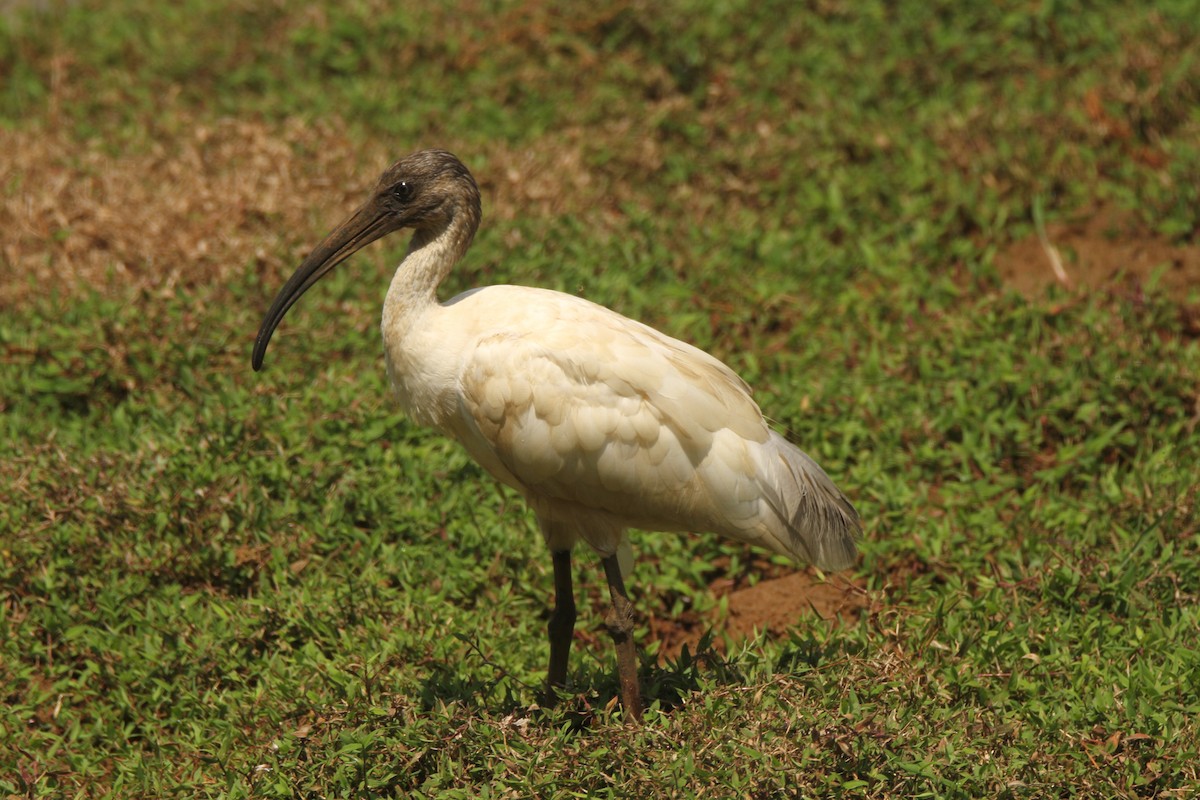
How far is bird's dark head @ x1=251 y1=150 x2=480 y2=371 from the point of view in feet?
13.5

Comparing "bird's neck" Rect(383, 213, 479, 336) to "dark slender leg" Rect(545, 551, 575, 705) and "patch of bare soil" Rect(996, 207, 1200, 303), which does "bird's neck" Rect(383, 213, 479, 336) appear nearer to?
"dark slender leg" Rect(545, 551, 575, 705)

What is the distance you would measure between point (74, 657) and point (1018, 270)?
4.46 metres

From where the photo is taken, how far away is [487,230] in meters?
6.32

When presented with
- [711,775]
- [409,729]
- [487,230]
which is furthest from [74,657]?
[487,230]

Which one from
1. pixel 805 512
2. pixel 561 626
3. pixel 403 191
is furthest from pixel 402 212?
pixel 805 512

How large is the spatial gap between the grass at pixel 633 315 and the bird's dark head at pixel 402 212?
994mm

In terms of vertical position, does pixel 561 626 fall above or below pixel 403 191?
below

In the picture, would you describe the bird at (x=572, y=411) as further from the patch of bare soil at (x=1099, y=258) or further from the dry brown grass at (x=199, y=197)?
the patch of bare soil at (x=1099, y=258)

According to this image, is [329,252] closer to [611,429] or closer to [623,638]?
[611,429]

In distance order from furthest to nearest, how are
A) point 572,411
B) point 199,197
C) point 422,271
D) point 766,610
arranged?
point 199,197, point 766,610, point 422,271, point 572,411

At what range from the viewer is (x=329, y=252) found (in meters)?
4.16

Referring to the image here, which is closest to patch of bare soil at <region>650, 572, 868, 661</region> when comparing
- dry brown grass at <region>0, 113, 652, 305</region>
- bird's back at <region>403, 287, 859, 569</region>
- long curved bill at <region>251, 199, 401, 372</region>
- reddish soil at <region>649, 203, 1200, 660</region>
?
reddish soil at <region>649, 203, 1200, 660</region>

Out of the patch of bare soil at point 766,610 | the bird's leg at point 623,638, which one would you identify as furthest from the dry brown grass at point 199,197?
the bird's leg at point 623,638

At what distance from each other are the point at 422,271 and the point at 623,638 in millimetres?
1257
